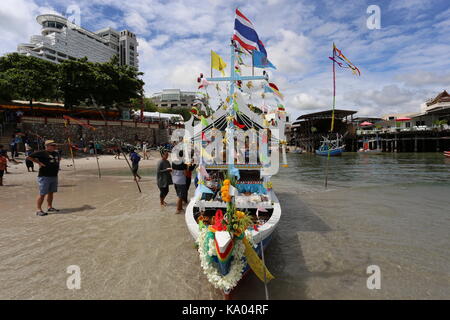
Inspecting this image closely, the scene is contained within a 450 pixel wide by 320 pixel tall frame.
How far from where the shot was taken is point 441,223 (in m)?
7.89

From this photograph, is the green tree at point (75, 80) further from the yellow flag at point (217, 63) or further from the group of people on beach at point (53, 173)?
the yellow flag at point (217, 63)

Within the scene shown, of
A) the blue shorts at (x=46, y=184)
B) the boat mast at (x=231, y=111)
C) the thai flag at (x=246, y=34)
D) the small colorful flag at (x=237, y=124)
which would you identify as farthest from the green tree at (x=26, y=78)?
the small colorful flag at (x=237, y=124)

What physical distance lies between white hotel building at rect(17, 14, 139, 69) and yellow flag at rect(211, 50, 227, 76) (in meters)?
105

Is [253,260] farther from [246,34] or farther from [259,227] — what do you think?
[246,34]

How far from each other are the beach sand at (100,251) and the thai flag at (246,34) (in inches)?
234

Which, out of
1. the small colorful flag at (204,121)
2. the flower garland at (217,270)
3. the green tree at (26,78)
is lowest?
the flower garland at (217,270)

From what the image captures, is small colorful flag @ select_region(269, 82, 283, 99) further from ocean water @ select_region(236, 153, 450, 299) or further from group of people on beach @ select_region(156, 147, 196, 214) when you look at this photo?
ocean water @ select_region(236, 153, 450, 299)

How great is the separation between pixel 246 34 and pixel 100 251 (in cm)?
718

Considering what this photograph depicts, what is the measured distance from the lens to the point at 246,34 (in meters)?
7.08

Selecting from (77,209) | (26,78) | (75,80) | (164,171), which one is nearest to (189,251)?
(164,171)

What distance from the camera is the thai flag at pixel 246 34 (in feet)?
22.9

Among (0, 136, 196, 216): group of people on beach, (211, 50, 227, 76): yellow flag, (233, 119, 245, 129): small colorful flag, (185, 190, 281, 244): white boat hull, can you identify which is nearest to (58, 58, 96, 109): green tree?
(0, 136, 196, 216): group of people on beach

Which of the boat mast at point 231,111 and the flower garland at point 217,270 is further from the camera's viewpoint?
the boat mast at point 231,111
